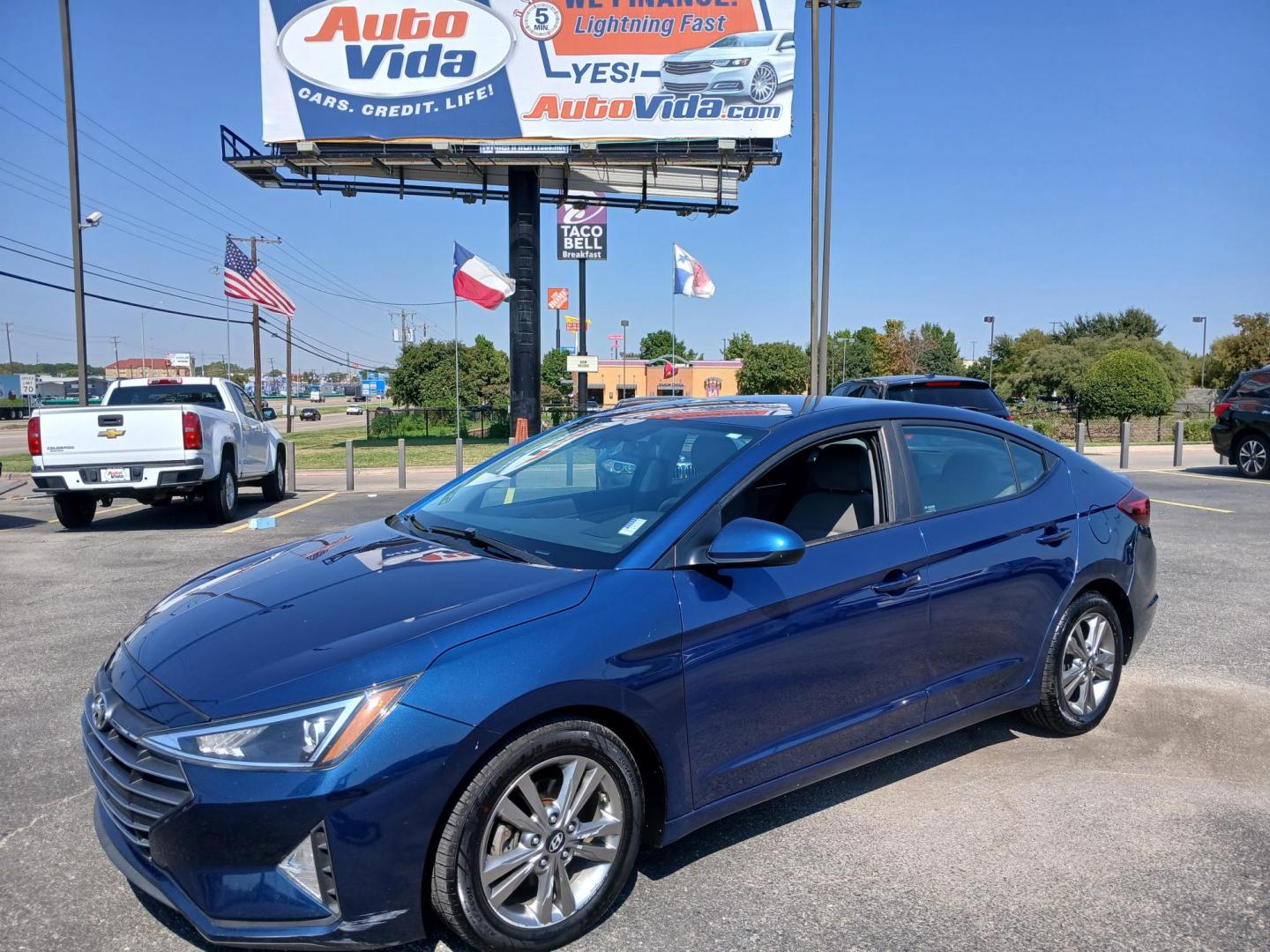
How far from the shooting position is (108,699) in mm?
2740

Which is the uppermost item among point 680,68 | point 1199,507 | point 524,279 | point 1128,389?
point 680,68

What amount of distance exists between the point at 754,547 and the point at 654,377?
71.6 m

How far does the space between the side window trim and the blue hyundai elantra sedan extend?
0.01m

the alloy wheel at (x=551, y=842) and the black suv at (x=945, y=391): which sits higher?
the black suv at (x=945, y=391)

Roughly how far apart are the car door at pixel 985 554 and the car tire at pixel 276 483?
12092 mm

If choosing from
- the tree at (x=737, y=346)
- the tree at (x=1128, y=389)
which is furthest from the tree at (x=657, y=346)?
the tree at (x=1128, y=389)

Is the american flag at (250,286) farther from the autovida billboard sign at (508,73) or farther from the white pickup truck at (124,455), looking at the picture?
the white pickup truck at (124,455)

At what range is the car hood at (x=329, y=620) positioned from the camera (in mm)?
2457

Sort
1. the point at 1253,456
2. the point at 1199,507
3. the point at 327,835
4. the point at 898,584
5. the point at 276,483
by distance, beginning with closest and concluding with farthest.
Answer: the point at 327,835 < the point at 898,584 < the point at 1199,507 < the point at 276,483 < the point at 1253,456

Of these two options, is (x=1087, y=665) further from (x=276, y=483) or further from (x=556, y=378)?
(x=556, y=378)

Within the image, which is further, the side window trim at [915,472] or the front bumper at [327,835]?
the side window trim at [915,472]

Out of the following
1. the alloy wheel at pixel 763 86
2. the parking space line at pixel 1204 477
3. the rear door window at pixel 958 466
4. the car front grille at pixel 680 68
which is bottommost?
the parking space line at pixel 1204 477

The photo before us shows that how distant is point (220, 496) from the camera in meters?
11.4

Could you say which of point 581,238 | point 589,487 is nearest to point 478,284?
point 581,238
